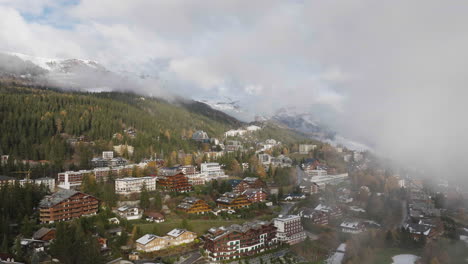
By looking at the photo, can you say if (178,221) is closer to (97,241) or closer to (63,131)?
(97,241)

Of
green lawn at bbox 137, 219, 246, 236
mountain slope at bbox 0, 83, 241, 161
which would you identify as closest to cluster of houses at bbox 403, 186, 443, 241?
green lawn at bbox 137, 219, 246, 236

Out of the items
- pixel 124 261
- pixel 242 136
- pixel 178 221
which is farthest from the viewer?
pixel 242 136

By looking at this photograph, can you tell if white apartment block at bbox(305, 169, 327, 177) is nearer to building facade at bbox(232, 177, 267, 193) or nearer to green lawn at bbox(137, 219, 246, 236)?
building facade at bbox(232, 177, 267, 193)

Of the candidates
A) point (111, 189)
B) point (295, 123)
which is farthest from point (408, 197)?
point (295, 123)

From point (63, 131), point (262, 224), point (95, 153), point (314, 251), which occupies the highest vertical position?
point (63, 131)

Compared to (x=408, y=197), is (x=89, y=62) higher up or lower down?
higher up
